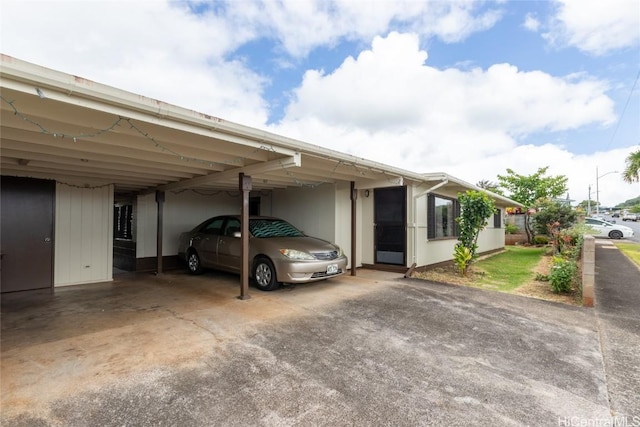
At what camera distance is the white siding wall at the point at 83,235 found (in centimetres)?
634

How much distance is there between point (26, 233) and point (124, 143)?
13.3 ft

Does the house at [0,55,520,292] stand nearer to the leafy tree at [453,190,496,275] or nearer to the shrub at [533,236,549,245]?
the leafy tree at [453,190,496,275]

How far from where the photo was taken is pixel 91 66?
6.77 metres

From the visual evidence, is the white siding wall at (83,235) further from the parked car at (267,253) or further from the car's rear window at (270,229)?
the car's rear window at (270,229)

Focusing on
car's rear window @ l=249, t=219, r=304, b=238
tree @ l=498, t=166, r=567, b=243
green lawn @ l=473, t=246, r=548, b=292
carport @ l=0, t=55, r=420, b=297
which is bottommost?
green lawn @ l=473, t=246, r=548, b=292

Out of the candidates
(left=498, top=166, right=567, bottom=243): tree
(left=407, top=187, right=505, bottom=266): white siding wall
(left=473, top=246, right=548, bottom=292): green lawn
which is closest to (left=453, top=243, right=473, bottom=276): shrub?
(left=473, top=246, right=548, bottom=292): green lawn

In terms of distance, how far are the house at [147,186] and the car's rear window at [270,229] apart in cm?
83

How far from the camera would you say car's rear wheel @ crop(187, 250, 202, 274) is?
748cm

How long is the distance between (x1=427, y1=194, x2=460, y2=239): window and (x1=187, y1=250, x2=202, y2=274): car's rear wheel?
6112 mm

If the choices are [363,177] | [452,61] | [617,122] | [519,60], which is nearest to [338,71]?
[452,61]

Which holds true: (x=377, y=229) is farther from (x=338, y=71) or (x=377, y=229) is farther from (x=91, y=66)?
(x=91, y=66)

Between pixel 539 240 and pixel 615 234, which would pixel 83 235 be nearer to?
pixel 539 240

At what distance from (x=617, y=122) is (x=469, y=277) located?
17158 millimetres

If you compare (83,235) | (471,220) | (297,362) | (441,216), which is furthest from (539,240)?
(83,235)
